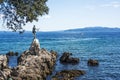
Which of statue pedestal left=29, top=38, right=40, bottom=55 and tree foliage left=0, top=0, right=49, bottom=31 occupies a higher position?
tree foliage left=0, top=0, right=49, bottom=31

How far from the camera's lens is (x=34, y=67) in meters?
52.5

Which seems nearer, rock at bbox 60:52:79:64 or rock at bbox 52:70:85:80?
rock at bbox 52:70:85:80

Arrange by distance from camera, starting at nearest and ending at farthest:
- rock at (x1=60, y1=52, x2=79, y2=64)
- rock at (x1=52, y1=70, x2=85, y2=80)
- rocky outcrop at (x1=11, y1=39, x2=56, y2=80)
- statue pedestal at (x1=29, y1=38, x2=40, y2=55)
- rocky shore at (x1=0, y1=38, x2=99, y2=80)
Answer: rocky shore at (x1=0, y1=38, x2=99, y2=80)
rocky outcrop at (x1=11, y1=39, x2=56, y2=80)
rock at (x1=52, y1=70, x2=85, y2=80)
statue pedestal at (x1=29, y1=38, x2=40, y2=55)
rock at (x1=60, y1=52, x2=79, y2=64)

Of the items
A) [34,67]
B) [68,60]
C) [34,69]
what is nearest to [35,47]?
[34,67]

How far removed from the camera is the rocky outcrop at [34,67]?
1822 inches

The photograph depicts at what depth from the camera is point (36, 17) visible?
26125 mm

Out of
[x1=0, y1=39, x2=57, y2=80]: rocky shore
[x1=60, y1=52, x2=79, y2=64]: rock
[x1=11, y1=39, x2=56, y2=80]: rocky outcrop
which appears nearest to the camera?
[x1=0, y1=39, x2=57, y2=80]: rocky shore

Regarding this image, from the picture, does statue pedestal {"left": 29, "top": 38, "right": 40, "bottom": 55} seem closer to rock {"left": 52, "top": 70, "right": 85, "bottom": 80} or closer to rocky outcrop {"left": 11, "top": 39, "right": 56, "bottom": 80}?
rocky outcrop {"left": 11, "top": 39, "right": 56, "bottom": 80}

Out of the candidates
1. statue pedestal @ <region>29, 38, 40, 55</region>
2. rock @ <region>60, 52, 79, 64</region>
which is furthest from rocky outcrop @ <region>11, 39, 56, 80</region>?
rock @ <region>60, 52, 79, 64</region>

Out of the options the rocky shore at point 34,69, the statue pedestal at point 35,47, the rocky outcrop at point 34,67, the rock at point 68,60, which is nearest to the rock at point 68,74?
the rocky shore at point 34,69

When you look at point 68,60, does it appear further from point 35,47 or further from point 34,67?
point 34,67

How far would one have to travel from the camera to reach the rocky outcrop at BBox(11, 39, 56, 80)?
46281 millimetres

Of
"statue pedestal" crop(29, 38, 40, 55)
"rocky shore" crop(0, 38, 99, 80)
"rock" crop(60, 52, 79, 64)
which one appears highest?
"statue pedestal" crop(29, 38, 40, 55)

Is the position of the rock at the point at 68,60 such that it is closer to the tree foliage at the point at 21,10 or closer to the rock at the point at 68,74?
the rock at the point at 68,74
